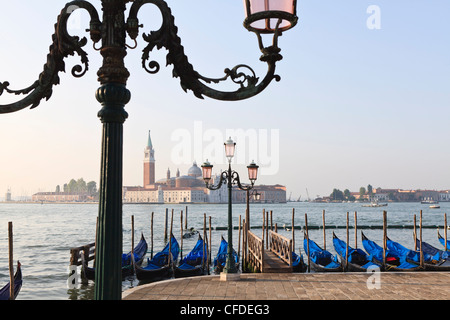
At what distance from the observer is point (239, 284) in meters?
6.91

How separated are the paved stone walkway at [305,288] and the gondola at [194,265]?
4996 millimetres

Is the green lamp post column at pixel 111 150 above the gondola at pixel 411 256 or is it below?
above

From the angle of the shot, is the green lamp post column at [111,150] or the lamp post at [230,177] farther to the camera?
the lamp post at [230,177]

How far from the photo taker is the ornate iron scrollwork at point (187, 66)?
207 cm

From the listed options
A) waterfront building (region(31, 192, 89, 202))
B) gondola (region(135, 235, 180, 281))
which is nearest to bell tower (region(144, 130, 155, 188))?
waterfront building (region(31, 192, 89, 202))

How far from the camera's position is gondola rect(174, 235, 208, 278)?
40.6 feet

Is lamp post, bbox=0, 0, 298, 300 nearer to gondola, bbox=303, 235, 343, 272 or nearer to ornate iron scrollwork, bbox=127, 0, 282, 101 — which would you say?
ornate iron scrollwork, bbox=127, 0, 282, 101

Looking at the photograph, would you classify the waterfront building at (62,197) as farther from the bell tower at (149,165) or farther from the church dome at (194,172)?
the church dome at (194,172)

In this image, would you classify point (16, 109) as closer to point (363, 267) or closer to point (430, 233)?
point (363, 267)

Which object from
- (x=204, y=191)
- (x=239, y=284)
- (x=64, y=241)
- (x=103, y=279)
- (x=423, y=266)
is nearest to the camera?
(x=103, y=279)

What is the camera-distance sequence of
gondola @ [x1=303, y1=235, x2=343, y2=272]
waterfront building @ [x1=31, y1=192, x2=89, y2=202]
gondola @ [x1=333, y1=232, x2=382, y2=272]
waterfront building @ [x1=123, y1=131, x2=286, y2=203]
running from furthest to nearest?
1. waterfront building @ [x1=31, y1=192, x2=89, y2=202]
2. waterfront building @ [x1=123, y1=131, x2=286, y2=203]
3. gondola @ [x1=333, y1=232, x2=382, y2=272]
4. gondola @ [x1=303, y1=235, x2=343, y2=272]

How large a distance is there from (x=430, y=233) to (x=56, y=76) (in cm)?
3728

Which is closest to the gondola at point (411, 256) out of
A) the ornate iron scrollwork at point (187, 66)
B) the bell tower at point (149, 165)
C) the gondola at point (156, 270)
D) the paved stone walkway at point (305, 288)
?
the paved stone walkway at point (305, 288)
